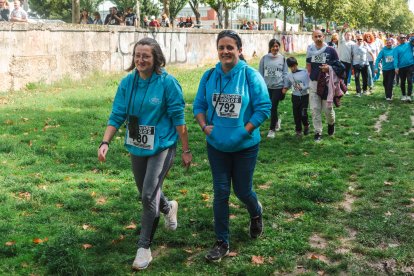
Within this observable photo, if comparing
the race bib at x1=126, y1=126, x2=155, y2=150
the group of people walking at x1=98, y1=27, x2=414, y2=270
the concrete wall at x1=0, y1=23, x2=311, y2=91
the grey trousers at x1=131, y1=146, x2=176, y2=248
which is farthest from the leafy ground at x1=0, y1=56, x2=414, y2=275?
the concrete wall at x1=0, y1=23, x2=311, y2=91

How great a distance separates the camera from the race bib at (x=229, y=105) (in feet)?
15.1

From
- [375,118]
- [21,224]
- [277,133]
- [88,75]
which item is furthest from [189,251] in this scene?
[88,75]

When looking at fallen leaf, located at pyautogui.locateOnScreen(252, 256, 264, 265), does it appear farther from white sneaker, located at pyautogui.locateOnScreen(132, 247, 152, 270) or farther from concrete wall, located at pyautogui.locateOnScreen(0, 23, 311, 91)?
concrete wall, located at pyautogui.locateOnScreen(0, 23, 311, 91)

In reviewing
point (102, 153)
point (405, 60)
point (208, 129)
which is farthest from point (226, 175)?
point (405, 60)

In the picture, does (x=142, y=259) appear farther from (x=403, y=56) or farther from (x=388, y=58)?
(x=388, y=58)

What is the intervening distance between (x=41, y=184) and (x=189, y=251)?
289cm

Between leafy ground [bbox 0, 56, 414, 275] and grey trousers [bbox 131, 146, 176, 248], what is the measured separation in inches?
12.1

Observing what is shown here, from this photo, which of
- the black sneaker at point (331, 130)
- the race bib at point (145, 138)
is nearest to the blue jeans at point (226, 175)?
the race bib at point (145, 138)

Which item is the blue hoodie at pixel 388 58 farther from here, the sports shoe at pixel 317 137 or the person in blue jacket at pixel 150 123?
Answer: the person in blue jacket at pixel 150 123

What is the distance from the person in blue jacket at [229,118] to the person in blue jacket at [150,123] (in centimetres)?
26

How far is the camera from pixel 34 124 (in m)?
10.8

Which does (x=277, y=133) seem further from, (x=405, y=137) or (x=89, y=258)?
(x=89, y=258)

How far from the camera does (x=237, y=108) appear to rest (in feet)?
15.1

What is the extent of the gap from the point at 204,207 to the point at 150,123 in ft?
6.10
